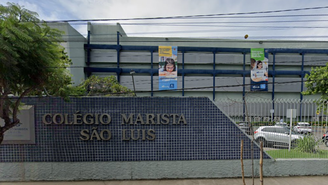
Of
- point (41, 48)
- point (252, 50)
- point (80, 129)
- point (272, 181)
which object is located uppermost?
point (252, 50)

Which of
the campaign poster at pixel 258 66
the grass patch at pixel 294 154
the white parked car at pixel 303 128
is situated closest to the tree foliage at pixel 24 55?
the grass patch at pixel 294 154

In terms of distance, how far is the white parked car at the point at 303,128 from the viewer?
207 inches

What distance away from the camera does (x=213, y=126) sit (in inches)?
203

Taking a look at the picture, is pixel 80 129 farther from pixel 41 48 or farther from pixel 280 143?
pixel 280 143

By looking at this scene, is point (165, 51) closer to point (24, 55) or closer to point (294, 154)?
point (294, 154)

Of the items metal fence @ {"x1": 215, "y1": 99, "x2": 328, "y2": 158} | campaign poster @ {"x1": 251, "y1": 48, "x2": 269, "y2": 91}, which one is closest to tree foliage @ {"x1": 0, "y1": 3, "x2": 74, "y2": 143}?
metal fence @ {"x1": 215, "y1": 99, "x2": 328, "y2": 158}

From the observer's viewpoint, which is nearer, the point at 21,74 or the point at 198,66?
the point at 21,74

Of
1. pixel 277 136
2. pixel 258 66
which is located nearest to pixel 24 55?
pixel 277 136

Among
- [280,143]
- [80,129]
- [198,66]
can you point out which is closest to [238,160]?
[280,143]

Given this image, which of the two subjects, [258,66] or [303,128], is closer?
[303,128]

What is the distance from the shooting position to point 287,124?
538 centimetres

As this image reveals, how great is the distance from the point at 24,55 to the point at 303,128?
7822 mm

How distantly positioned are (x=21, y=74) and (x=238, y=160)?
6105 mm

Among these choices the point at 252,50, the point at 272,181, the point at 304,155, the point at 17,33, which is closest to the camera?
the point at 17,33
